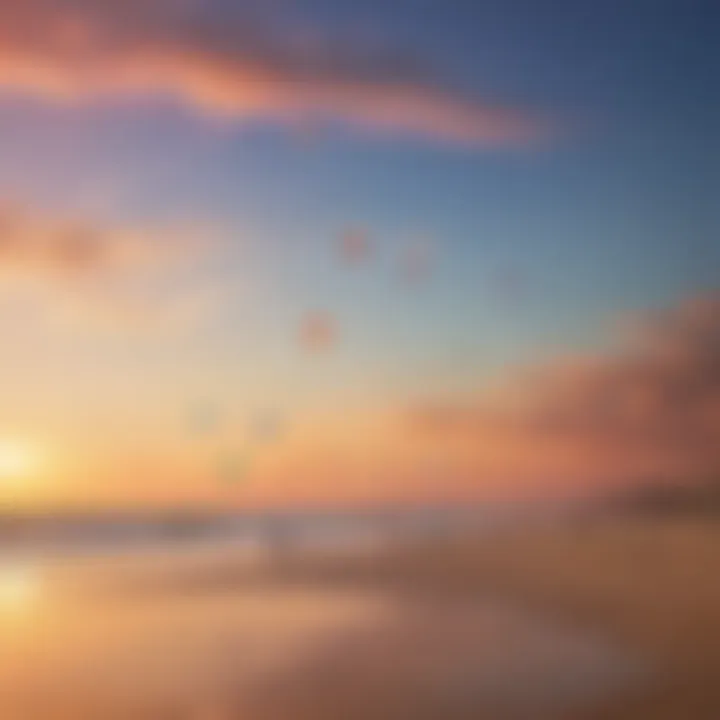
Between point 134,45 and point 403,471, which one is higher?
point 134,45

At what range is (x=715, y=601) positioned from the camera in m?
2.08

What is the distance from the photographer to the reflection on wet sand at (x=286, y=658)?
175cm

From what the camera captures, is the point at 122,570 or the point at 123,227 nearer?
the point at 123,227

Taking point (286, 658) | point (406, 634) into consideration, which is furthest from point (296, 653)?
point (406, 634)

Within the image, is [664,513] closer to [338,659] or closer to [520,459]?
[520,459]

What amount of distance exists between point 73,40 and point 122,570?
4.47 ft

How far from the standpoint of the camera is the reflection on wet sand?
1.75 m

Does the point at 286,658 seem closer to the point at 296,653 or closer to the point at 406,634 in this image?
the point at 296,653

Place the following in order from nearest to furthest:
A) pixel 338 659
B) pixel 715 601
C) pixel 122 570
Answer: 1. pixel 338 659
2. pixel 715 601
3. pixel 122 570

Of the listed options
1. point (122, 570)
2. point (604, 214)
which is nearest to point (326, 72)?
point (604, 214)

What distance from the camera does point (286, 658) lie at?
1.94m

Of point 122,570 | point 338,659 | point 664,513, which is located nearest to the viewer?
point 338,659

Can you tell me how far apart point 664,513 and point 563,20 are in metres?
1.14

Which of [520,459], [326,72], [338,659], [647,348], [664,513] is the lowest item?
[338,659]
